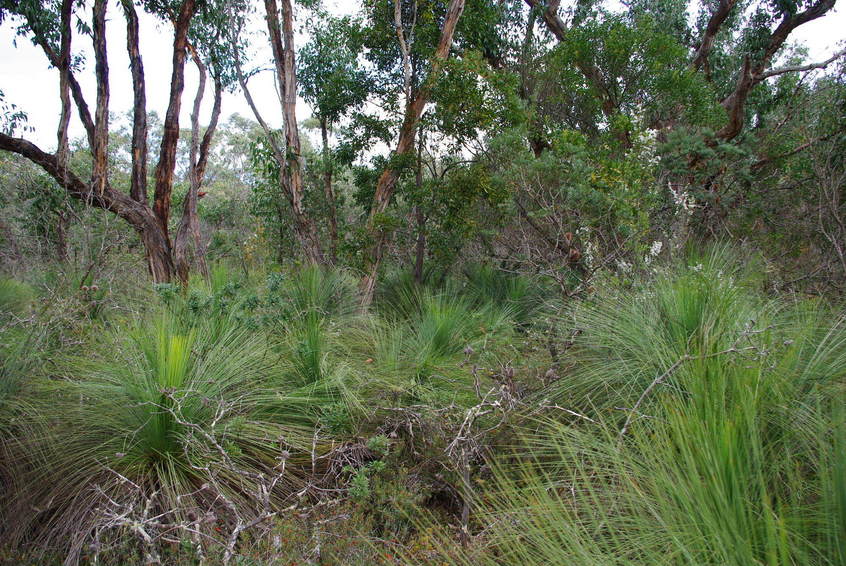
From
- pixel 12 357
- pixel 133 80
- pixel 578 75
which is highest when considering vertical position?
pixel 133 80

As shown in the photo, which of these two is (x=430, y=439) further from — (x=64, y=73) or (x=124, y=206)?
(x=64, y=73)

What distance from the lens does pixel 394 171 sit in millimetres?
7363

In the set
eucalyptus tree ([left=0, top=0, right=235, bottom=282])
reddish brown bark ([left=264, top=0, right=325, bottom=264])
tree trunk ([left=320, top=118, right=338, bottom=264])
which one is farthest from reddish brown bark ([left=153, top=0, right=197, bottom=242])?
tree trunk ([left=320, top=118, right=338, bottom=264])

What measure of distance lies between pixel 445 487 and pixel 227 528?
1114 mm

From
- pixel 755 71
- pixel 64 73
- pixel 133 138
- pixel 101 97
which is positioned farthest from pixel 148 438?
pixel 755 71

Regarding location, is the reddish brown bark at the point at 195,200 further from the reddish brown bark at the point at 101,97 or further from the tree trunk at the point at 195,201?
the reddish brown bark at the point at 101,97

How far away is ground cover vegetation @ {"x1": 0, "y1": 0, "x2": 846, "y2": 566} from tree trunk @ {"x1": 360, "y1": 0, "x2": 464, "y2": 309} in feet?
0.13

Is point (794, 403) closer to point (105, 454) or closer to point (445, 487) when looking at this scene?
point (445, 487)

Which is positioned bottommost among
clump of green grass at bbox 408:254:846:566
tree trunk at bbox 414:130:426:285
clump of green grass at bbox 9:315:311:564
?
clump of green grass at bbox 408:254:846:566

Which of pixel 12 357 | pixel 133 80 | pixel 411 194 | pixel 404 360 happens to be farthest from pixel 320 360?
pixel 133 80

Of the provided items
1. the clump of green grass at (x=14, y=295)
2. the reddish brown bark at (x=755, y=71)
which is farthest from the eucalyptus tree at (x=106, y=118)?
the reddish brown bark at (x=755, y=71)

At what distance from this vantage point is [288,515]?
110 inches

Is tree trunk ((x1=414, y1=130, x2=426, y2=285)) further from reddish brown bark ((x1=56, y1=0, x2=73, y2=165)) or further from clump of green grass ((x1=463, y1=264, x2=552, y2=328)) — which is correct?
reddish brown bark ((x1=56, y1=0, x2=73, y2=165))

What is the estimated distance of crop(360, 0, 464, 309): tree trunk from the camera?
7.03 metres
